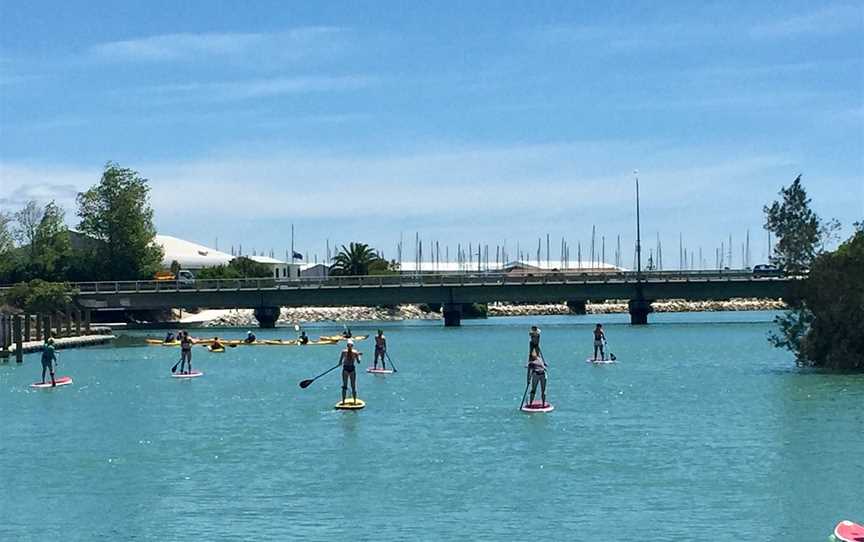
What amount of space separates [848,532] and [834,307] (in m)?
35.4

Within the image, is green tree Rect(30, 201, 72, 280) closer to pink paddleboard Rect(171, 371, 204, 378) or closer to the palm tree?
the palm tree

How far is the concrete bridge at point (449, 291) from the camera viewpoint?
405 feet

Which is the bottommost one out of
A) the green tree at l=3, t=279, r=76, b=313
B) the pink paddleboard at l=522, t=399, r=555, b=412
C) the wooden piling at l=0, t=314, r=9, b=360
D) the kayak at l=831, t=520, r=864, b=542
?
the kayak at l=831, t=520, r=864, b=542

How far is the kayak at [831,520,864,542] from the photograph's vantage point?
23.6 m

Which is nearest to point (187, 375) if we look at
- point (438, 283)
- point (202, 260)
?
point (438, 283)

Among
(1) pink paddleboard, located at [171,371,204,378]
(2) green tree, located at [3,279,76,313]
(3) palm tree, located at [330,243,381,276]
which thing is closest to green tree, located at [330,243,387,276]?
(3) palm tree, located at [330,243,381,276]

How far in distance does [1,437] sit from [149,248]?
395 ft

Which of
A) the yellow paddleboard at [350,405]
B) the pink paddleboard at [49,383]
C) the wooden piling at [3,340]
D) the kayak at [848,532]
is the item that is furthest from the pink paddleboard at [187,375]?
the kayak at [848,532]

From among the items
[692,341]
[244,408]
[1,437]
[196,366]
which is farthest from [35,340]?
[1,437]

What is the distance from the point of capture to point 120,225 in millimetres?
156125

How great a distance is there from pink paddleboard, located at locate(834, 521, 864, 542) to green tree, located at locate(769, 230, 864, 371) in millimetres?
34353

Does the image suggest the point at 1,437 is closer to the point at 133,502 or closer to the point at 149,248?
the point at 133,502

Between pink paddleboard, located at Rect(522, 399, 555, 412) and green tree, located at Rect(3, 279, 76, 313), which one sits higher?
green tree, located at Rect(3, 279, 76, 313)

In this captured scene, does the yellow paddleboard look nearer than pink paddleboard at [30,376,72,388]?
Yes
